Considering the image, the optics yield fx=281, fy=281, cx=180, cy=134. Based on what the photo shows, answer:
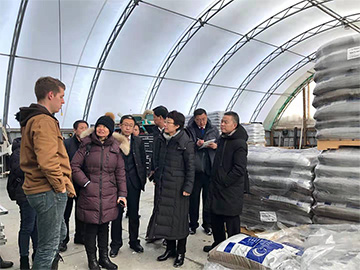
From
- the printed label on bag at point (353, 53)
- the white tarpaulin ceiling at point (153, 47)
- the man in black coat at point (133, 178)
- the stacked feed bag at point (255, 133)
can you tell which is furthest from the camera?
the stacked feed bag at point (255, 133)

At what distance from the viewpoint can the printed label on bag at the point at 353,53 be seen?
2365 mm

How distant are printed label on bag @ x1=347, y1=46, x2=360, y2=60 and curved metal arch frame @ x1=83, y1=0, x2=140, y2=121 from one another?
27.4 feet

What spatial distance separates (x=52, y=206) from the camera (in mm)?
2002

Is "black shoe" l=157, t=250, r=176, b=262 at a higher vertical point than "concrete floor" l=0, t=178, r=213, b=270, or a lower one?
higher

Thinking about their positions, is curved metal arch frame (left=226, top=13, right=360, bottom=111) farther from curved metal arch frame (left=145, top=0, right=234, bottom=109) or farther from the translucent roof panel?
the translucent roof panel

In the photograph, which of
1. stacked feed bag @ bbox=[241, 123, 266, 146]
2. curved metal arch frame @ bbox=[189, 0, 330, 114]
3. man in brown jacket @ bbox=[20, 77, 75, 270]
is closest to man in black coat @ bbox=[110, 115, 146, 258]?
man in brown jacket @ bbox=[20, 77, 75, 270]

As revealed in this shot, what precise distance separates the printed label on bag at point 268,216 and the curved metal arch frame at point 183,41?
→ 9.32 metres

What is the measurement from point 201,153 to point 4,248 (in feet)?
8.51

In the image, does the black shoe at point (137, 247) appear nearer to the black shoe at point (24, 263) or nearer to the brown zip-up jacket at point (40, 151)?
the black shoe at point (24, 263)

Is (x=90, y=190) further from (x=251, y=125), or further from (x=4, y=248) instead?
(x=251, y=125)

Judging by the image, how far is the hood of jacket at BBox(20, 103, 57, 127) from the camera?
1.97m

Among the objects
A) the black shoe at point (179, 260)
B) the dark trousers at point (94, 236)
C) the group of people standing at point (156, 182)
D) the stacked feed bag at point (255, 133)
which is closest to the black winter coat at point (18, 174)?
the group of people standing at point (156, 182)

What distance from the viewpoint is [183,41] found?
11.8 m

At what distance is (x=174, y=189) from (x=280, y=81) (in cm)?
1628
